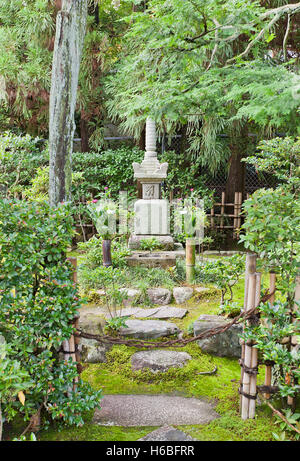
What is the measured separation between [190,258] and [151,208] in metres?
1.41

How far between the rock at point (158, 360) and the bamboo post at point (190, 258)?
191cm

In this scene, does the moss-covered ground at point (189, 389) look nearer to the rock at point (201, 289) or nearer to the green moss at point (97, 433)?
the green moss at point (97, 433)

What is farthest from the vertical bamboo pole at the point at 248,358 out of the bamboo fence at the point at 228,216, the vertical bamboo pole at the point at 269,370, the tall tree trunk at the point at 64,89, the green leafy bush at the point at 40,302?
the bamboo fence at the point at 228,216

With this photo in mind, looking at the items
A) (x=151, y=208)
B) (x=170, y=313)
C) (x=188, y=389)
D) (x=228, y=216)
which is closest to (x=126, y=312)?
(x=170, y=313)

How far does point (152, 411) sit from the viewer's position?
2539 millimetres

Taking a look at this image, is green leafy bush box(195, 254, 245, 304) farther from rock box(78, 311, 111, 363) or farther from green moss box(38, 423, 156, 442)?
green moss box(38, 423, 156, 442)

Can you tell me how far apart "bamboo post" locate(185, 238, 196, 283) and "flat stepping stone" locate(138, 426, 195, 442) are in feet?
9.41

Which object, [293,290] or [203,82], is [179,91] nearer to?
[203,82]

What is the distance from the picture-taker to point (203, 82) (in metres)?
3.00

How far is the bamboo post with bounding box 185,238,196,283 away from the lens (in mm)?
4980

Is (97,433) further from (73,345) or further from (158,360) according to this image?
(158,360)

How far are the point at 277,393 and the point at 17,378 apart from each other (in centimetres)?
161
